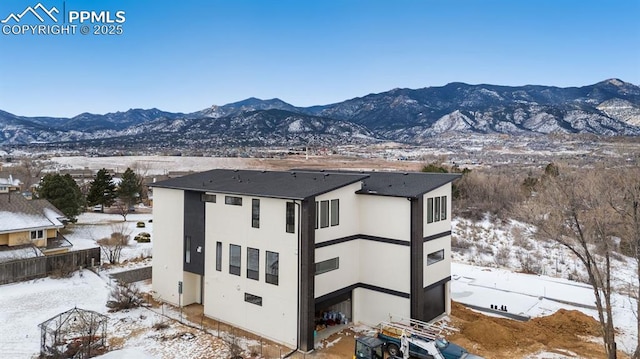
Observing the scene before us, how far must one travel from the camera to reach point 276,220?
622 inches

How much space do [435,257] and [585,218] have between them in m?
6.03

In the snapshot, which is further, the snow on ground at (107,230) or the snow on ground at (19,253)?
the snow on ground at (107,230)

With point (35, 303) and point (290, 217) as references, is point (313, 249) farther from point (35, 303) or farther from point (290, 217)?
point (35, 303)

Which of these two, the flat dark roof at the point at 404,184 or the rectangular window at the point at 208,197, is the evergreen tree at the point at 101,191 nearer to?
the rectangular window at the point at 208,197

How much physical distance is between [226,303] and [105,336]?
4697 millimetres

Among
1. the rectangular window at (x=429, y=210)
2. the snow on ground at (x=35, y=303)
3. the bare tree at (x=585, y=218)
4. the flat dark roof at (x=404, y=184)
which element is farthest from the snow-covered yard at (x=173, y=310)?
the flat dark roof at (x=404, y=184)

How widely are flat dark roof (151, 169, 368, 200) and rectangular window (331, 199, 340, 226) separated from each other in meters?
0.72

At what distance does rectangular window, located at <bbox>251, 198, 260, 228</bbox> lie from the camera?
16.4m

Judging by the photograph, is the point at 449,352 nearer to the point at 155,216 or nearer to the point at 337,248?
the point at 337,248

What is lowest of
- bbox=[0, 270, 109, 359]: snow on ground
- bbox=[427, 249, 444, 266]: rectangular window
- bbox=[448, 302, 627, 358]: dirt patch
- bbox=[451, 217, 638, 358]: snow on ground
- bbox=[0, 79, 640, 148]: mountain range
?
bbox=[451, 217, 638, 358]: snow on ground

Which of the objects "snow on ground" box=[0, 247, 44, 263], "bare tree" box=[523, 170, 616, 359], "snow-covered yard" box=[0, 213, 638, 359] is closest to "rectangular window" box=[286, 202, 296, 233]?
"snow-covered yard" box=[0, 213, 638, 359]

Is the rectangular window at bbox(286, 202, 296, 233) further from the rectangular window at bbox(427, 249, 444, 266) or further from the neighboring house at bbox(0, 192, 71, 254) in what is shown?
the neighboring house at bbox(0, 192, 71, 254)

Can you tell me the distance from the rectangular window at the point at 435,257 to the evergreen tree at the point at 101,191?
40.2 metres

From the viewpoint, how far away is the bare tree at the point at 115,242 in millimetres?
27734
